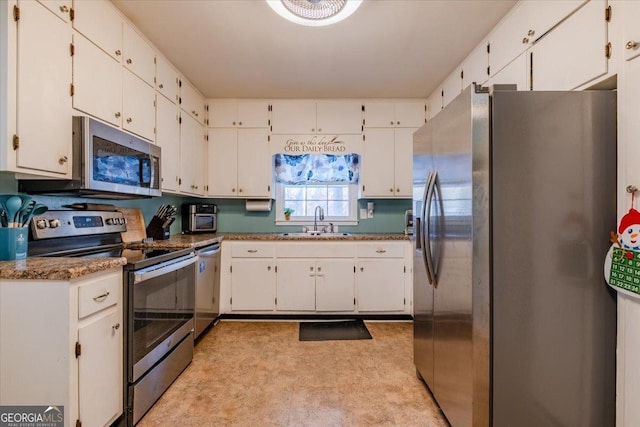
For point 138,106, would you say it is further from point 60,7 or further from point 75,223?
point 75,223

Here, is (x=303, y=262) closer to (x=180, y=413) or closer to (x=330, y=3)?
(x=180, y=413)

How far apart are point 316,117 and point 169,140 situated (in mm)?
1577

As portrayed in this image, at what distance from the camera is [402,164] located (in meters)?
3.41

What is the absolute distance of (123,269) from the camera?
1556 mm

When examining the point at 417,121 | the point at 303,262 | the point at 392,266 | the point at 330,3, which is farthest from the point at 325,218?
the point at 330,3

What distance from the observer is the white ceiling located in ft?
6.36

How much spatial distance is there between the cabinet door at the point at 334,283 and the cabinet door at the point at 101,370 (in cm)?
Result: 189

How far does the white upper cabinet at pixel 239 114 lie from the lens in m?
3.42

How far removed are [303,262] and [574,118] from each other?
2.40 meters

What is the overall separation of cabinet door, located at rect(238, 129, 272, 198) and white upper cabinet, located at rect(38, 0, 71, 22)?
1899mm

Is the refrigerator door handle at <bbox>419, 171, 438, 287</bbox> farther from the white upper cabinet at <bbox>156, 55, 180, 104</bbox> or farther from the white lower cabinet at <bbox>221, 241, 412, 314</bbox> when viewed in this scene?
the white upper cabinet at <bbox>156, 55, 180, 104</bbox>

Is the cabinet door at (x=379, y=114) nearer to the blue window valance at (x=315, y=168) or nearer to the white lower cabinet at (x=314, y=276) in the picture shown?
the blue window valance at (x=315, y=168)

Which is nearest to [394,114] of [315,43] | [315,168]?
[315,168]

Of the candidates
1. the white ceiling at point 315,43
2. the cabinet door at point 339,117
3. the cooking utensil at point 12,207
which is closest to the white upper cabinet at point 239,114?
the white ceiling at point 315,43
